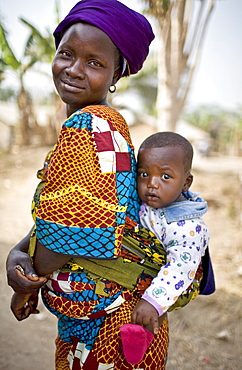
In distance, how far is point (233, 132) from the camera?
2536 cm

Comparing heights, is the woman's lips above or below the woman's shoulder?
above

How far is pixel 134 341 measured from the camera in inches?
45.8

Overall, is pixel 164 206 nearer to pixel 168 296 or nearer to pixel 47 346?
pixel 168 296

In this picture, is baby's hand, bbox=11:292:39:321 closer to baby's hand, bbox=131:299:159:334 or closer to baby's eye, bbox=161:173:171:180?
baby's hand, bbox=131:299:159:334

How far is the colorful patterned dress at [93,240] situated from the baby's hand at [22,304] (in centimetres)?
8

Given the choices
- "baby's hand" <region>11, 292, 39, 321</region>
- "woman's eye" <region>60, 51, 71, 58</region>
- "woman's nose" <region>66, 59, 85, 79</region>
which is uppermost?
"woman's eye" <region>60, 51, 71, 58</region>

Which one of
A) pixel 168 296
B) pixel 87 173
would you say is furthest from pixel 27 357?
pixel 87 173

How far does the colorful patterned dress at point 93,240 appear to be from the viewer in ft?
3.64

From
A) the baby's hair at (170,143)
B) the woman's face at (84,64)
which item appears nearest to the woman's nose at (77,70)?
the woman's face at (84,64)

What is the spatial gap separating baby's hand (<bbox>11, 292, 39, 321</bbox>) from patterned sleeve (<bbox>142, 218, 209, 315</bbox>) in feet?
1.61

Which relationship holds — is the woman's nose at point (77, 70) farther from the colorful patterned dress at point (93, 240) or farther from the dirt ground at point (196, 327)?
the dirt ground at point (196, 327)

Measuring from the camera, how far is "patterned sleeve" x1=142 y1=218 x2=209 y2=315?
3.98 feet

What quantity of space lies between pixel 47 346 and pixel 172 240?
2418mm

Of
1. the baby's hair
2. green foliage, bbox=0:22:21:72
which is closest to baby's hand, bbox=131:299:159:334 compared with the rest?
the baby's hair
